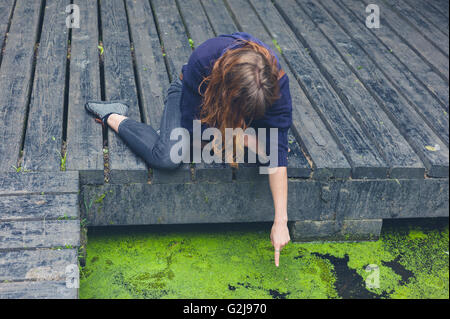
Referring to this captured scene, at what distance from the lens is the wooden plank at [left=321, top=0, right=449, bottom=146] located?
2.48 metres

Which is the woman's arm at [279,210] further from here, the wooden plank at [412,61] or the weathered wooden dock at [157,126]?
the wooden plank at [412,61]

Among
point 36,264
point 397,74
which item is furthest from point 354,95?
point 36,264

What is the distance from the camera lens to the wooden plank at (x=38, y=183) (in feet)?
6.06

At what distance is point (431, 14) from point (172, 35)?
6.52 ft

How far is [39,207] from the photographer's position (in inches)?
70.7

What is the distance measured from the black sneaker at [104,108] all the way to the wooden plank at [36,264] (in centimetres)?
74

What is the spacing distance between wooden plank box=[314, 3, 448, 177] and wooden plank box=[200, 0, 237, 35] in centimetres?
67

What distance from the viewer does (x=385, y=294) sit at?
2.10 m

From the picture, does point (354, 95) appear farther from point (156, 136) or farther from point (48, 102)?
point (48, 102)

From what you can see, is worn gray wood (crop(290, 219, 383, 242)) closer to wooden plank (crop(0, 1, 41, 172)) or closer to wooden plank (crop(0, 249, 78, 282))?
wooden plank (crop(0, 249, 78, 282))

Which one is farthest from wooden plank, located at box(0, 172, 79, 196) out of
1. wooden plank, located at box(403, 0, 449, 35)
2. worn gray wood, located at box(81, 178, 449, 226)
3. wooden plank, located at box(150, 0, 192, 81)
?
wooden plank, located at box(403, 0, 449, 35)

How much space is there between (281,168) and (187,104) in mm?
437

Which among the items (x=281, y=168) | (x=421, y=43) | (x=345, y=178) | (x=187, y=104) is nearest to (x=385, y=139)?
(x=345, y=178)

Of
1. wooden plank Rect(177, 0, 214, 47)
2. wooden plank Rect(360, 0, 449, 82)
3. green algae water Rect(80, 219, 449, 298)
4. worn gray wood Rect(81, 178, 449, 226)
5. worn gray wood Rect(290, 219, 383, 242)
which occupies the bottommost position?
green algae water Rect(80, 219, 449, 298)
